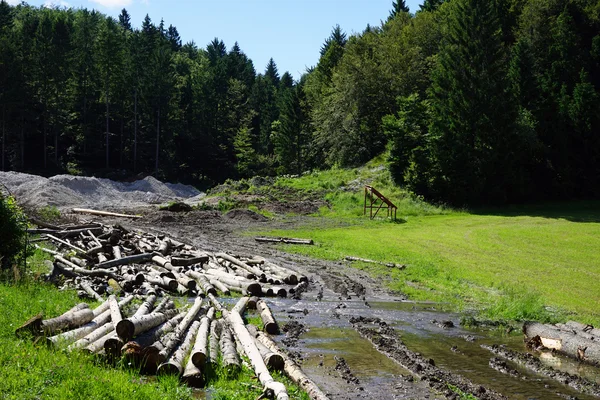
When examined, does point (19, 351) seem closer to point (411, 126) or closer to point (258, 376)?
point (258, 376)

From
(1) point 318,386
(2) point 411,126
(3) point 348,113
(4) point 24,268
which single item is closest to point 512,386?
Result: (1) point 318,386

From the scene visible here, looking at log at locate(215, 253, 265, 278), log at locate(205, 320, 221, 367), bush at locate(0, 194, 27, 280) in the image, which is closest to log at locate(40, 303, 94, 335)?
log at locate(205, 320, 221, 367)

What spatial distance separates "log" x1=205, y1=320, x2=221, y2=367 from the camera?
11.1 metres

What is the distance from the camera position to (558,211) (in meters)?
48.8

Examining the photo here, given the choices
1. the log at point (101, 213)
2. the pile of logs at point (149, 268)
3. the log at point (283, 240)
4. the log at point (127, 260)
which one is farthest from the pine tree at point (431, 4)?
the log at point (127, 260)

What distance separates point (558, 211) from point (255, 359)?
44.2 meters

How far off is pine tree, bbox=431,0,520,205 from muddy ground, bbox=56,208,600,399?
2996 centimetres

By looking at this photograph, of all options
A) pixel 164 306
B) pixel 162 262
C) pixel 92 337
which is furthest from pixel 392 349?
pixel 162 262

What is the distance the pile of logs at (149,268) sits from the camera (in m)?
19.3

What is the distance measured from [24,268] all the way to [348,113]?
59505 millimetres

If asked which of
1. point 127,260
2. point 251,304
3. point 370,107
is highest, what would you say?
point 370,107

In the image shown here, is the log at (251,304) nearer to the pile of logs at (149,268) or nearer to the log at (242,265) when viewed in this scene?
the pile of logs at (149,268)

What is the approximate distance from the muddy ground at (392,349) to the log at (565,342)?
305 mm

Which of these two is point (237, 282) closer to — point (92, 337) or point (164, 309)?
point (164, 309)
